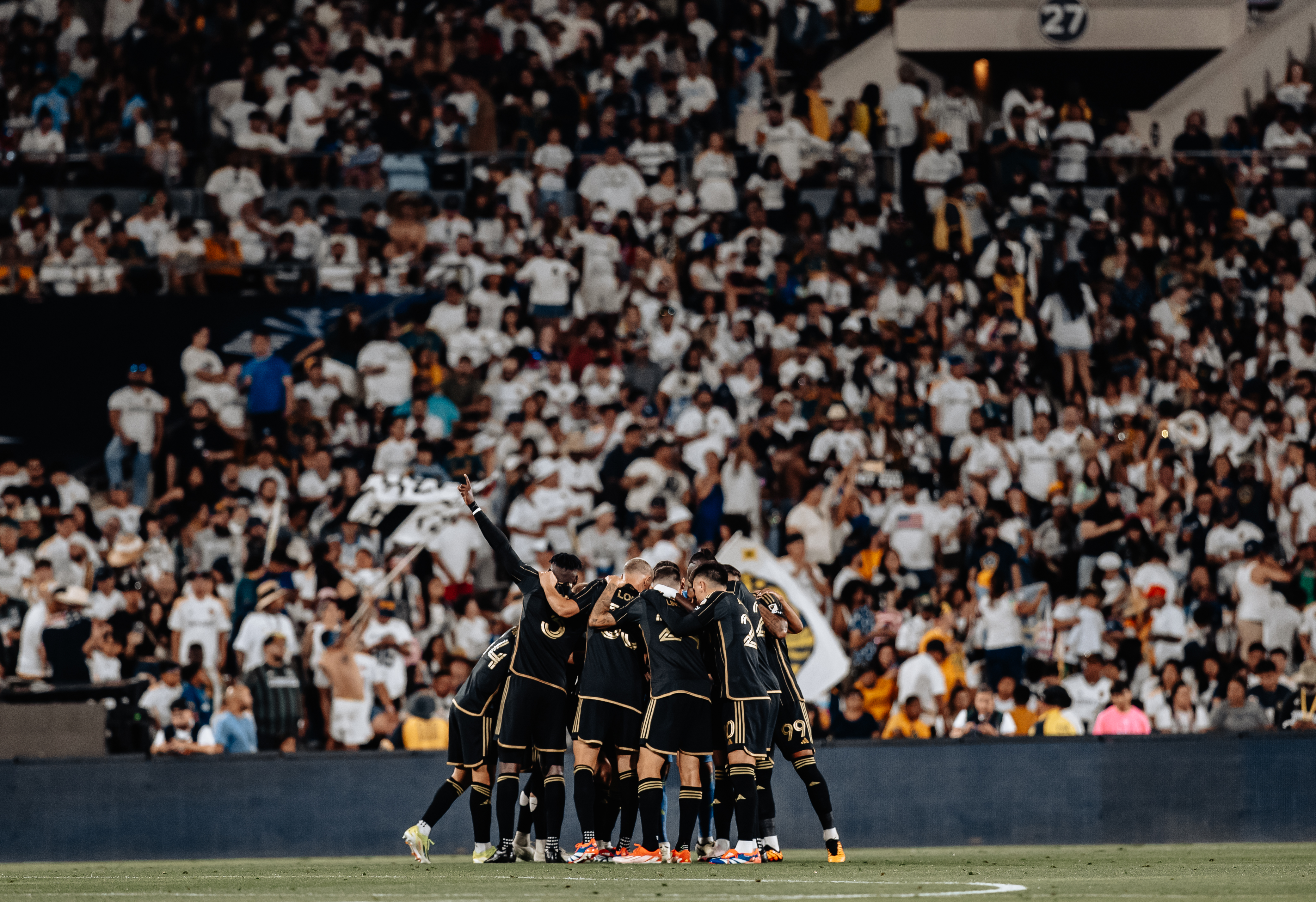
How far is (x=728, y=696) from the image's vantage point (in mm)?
13258

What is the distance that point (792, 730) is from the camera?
44.8ft

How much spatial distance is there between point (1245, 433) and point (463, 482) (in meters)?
11.7

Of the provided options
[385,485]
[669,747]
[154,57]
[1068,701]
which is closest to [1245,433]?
[1068,701]

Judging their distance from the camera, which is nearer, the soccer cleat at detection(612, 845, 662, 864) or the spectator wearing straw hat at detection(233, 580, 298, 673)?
the soccer cleat at detection(612, 845, 662, 864)

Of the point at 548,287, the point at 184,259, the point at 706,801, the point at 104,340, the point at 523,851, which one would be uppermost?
the point at 184,259

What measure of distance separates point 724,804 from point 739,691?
1153mm

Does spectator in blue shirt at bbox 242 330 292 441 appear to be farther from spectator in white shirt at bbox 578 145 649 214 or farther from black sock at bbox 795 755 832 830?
black sock at bbox 795 755 832 830

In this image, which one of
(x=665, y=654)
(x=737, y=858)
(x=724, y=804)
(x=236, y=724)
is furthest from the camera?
(x=236, y=724)

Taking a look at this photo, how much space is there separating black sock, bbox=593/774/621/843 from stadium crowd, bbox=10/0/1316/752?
3.69 metres

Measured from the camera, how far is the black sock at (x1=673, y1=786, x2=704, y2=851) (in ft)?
44.2

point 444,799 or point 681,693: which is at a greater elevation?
point 681,693

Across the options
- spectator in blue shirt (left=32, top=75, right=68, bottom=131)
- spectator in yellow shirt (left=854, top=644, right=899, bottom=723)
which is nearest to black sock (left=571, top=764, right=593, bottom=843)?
spectator in yellow shirt (left=854, top=644, right=899, bottom=723)

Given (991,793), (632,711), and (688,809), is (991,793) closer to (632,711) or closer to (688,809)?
(688,809)

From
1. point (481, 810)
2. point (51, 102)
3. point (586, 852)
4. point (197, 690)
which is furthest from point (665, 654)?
point (51, 102)
